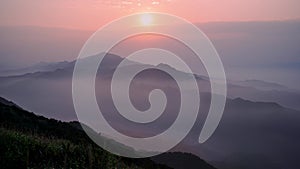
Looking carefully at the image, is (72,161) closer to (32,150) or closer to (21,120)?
(32,150)

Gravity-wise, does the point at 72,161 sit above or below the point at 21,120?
above

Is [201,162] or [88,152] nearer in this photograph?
[88,152]

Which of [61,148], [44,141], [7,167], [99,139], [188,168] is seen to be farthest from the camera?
[188,168]

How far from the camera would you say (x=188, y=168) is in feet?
301

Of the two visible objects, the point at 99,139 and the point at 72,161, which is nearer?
the point at 72,161

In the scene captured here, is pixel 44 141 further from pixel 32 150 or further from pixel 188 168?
pixel 188 168

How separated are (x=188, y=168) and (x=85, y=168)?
79.1 meters

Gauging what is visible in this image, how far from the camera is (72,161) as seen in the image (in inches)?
607

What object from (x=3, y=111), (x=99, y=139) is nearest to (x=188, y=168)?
(x=3, y=111)

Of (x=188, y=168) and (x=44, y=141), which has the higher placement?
(x=44, y=141)

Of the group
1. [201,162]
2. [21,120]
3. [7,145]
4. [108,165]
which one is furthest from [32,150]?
[201,162]

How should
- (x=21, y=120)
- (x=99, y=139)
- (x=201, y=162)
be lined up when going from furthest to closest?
(x=201, y=162) < (x=21, y=120) < (x=99, y=139)

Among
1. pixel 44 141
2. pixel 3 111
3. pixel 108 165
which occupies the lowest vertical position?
pixel 3 111

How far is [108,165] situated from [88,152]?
915 mm
